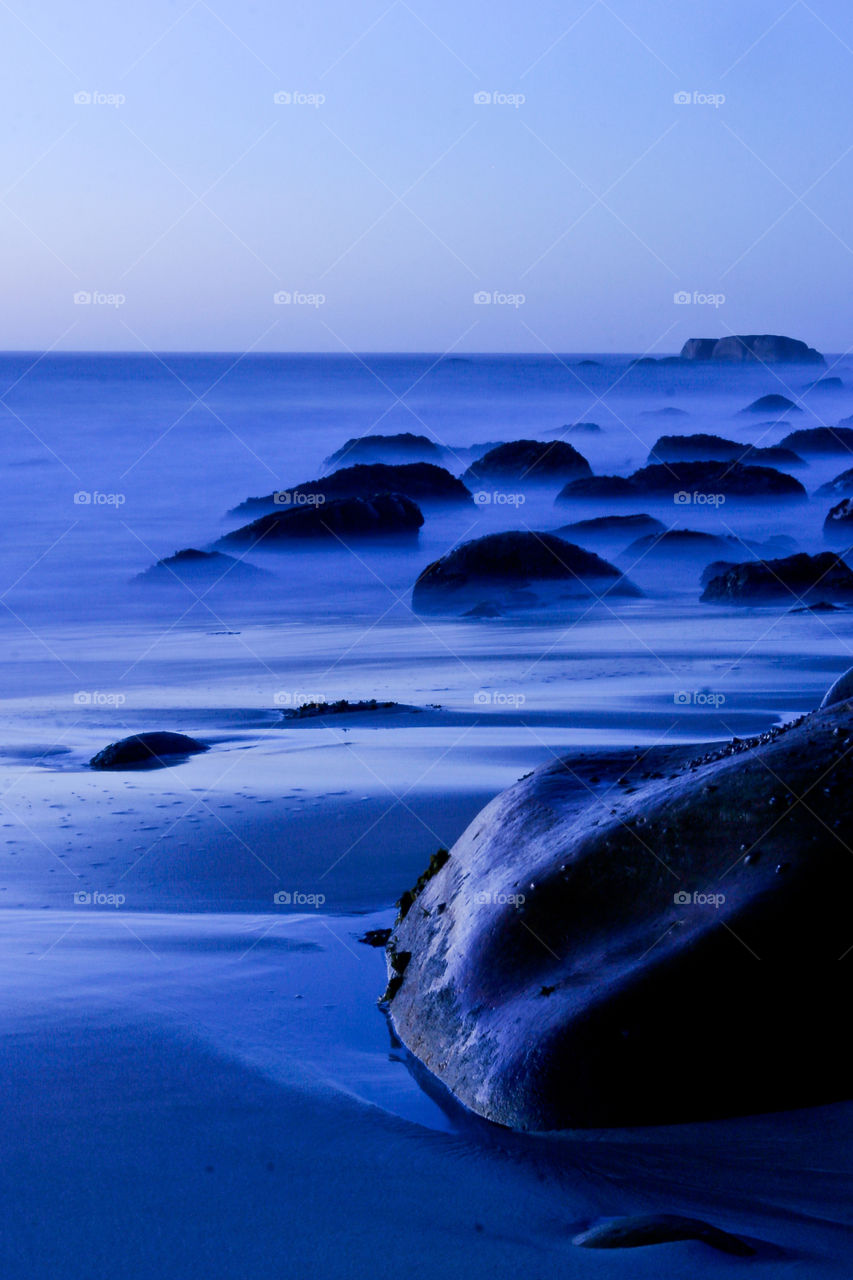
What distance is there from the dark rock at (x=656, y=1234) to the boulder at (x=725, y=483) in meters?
23.4

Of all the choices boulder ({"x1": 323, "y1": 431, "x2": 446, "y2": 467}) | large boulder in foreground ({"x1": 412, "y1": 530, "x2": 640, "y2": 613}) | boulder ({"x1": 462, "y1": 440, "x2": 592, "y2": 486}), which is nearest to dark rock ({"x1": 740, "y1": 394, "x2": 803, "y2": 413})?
boulder ({"x1": 323, "y1": 431, "x2": 446, "y2": 467})

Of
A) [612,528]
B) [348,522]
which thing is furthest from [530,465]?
[348,522]

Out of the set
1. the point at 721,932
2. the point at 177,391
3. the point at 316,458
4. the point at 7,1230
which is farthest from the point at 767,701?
the point at 177,391

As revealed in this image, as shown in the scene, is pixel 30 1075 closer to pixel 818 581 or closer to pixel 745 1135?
pixel 745 1135

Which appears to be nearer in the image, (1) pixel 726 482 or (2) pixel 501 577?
(2) pixel 501 577

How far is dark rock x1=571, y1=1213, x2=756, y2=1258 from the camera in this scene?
2451 mm

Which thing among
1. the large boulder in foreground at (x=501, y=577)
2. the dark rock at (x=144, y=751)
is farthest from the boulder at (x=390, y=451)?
the dark rock at (x=144, y=751)

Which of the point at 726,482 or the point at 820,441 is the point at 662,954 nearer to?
the point at 726,482

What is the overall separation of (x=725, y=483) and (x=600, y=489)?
242 centimetres

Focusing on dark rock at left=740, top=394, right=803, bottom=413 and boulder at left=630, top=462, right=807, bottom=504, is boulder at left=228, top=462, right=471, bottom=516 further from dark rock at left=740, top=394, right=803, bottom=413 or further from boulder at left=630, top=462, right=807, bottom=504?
dark rock at left=740, top=394, right=803, bottom=413

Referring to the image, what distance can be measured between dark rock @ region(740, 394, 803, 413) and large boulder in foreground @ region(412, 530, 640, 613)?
107 feet

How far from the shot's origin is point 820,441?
3347 cm

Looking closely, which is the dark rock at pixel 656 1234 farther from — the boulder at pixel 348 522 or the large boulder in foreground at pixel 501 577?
the boulder at pixel 348 522

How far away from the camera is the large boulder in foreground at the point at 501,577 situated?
51.8 ft
